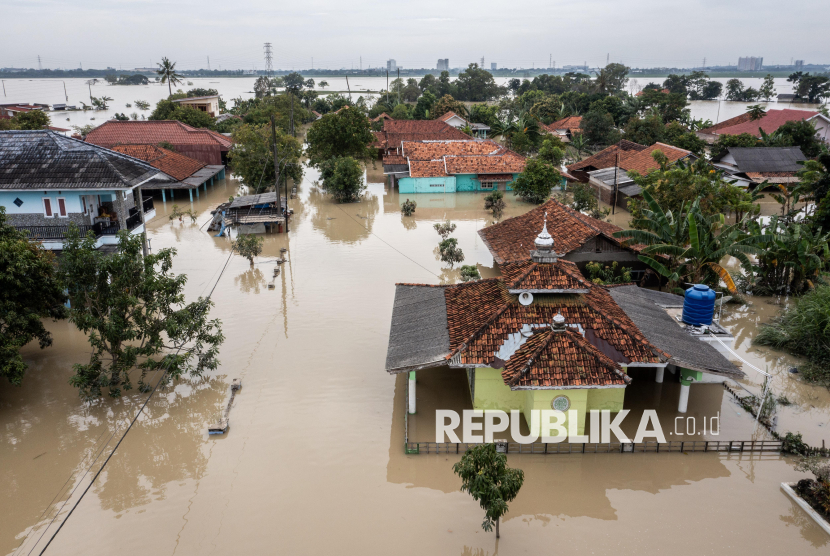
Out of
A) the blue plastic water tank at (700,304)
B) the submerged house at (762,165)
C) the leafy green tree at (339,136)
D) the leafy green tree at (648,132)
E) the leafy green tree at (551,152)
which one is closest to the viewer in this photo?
the blue plastic water tank at (700,304)

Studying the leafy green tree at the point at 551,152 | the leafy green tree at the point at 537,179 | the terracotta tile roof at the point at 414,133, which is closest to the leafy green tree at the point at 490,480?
the leafy green tree at the point at 537,179

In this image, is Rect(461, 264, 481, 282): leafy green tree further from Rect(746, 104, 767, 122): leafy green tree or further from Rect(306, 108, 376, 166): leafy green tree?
Rect(746, 104, 767, 122): leafy green tree

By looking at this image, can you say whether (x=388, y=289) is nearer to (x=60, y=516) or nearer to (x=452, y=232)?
(x=452, y=232)

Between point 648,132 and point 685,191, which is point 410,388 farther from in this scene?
point 648,132

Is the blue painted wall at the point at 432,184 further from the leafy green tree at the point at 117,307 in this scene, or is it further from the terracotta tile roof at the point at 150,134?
the leafy green tree at the point at 117,307

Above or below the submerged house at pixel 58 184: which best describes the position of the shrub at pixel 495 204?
below

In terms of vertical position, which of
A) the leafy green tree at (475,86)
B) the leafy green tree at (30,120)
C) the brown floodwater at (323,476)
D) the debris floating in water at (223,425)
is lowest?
the brown floodwater at (323,476)

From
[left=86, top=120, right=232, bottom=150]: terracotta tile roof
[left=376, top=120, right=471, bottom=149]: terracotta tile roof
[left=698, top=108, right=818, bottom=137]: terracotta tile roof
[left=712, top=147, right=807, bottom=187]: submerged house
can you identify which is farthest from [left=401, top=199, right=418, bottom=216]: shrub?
[left=698, top=108, right=818, bottom=137]: terracotta tile roof
